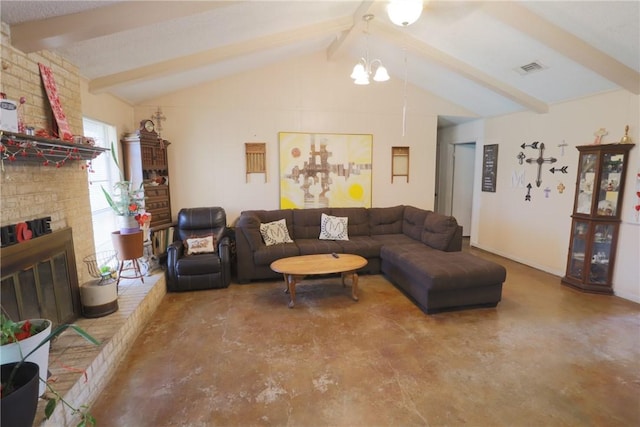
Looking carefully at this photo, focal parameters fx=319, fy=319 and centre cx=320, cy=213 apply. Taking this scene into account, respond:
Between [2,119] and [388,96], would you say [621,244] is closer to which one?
[388,96]

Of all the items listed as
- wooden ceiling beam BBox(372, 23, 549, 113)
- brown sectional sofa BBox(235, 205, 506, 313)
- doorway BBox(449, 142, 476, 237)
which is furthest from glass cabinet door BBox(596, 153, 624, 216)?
doorway BBox(449, 142, 476, 237)

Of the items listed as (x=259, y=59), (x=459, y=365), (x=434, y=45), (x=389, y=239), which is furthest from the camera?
(x=389, y=239)

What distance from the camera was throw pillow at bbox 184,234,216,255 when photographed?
4.01 meters

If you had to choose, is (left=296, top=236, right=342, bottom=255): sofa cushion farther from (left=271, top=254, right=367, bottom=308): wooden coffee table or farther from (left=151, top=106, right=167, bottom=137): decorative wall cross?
(left=151, top=106, right=167, bottom=137): decorative wall cross

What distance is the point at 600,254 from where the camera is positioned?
12.2ft

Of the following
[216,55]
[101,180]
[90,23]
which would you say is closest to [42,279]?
[101,180]

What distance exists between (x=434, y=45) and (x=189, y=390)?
4.40 m

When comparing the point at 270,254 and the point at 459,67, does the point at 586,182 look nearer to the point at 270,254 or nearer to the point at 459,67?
the point at 459,67

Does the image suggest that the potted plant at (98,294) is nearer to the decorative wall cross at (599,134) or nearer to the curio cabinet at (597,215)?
the curio cabinet at (597,215)

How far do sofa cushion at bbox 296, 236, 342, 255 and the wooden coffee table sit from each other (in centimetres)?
28

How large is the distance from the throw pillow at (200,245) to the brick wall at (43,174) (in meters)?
1.16

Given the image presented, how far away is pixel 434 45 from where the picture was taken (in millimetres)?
3969

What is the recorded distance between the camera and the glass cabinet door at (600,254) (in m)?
3.69

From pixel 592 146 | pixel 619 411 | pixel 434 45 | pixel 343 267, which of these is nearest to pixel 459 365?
pixel 619 411
